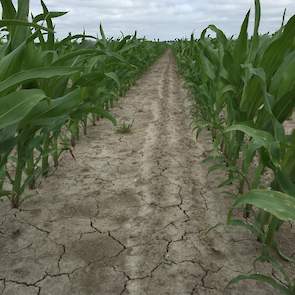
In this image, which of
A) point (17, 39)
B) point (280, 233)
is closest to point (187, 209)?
point (280, 233)

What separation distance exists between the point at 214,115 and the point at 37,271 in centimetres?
169

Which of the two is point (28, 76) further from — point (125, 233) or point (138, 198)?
point (138, 198)

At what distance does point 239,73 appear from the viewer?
6.84 ft

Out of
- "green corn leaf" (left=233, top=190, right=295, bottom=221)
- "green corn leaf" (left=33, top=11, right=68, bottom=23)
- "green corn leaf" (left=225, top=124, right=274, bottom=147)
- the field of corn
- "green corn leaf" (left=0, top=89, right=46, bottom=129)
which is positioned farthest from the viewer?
"green corn leaf" (left=33, top=11, right=68, bottom=23)

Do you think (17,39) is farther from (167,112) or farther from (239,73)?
(167,112)

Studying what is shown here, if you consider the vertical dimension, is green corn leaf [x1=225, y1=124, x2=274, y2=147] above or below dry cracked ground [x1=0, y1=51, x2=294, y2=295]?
above

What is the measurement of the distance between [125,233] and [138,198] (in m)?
0.38

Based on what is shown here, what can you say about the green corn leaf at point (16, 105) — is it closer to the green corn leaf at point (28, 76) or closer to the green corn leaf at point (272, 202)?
the green corn leaf at point (28, 76)

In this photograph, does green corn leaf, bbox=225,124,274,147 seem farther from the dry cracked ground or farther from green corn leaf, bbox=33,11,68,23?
green corn leaf, bbox=33,11,68,23

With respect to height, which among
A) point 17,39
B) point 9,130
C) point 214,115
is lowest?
point 214,115

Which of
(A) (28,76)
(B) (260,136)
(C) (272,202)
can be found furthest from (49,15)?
(C) (272,202)

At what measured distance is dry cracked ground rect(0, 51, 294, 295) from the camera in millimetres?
1402

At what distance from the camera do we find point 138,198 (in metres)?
2.09

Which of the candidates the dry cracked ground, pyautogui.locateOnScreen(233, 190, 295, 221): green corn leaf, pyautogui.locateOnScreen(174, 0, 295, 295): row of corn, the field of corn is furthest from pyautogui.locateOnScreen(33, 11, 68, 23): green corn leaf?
pyautogui.locateOnScreen(233, 190, 295, 221): green corn leaf
